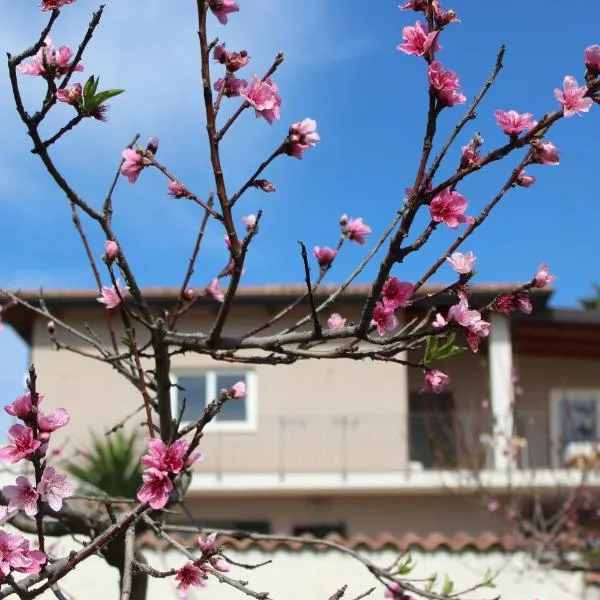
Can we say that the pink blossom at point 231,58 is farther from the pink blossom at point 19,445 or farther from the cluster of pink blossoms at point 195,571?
the cluster of pink blossoms at point 195,571

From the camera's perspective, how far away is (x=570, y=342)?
18766 millimetres

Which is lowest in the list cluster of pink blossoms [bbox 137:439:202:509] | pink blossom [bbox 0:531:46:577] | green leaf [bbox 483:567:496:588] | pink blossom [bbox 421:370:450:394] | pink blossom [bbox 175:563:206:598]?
green leaf [bbox 483:567:496:588]

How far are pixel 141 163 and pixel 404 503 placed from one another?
15.8m

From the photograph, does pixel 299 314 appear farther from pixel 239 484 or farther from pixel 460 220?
Answer: pixel 460 220

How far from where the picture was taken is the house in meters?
17.3

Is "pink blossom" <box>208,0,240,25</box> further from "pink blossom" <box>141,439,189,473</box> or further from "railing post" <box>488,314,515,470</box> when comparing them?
"railing post" <box>488,314,515,470</box>

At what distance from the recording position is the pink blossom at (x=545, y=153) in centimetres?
248

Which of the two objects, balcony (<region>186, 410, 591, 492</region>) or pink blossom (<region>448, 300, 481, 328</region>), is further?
balcony (<region>186, 410, 591, 492</region>)

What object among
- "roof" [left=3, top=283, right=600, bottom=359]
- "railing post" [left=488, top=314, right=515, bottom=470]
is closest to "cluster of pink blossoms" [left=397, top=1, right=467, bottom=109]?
"roof" [left=3, top=283, right=600, bottom=359]

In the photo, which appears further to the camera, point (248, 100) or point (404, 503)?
point (404, 503)

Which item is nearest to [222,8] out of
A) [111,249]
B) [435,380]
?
[111,249]

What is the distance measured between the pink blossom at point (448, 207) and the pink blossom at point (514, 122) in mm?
209

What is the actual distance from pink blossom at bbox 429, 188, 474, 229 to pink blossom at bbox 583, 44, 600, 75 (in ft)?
1.46

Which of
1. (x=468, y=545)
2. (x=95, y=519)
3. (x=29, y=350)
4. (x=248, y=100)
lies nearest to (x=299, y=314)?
(x=29, y=350)
